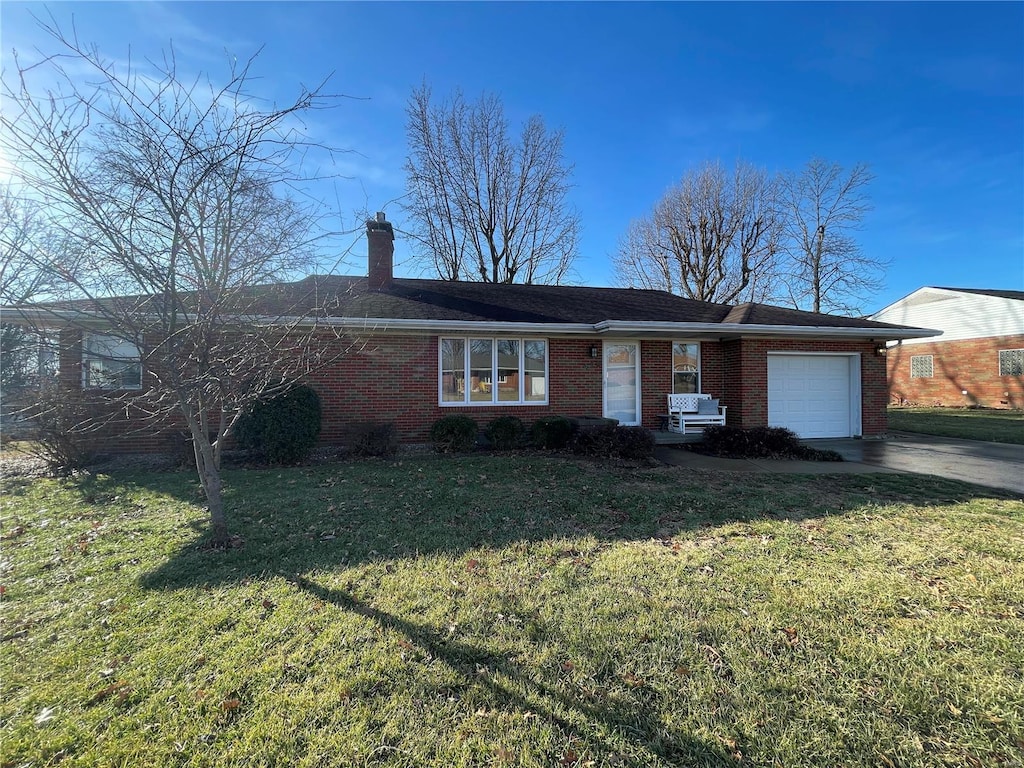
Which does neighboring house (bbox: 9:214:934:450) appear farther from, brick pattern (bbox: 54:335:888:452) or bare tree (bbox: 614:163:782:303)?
bare tree (bbox: 614:163:782:303)

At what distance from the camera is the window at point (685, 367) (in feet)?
37.8

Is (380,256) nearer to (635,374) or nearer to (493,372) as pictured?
(493,372)

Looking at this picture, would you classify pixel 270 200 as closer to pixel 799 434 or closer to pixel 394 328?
pixel 394 328

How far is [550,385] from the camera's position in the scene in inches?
425

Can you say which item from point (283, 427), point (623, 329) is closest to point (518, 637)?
point (283, 427)

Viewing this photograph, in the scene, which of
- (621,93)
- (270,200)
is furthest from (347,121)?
(621,93)

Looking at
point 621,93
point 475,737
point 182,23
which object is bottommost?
point 475,737

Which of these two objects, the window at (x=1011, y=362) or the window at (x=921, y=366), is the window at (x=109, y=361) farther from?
the window at (x=921, y=366)

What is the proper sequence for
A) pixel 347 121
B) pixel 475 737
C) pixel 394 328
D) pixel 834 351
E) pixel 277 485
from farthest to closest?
1. pixel 834 351
2. pixel 394 328
3. pixel 277 485
4. pixel 347 121
5. pixel 475 737

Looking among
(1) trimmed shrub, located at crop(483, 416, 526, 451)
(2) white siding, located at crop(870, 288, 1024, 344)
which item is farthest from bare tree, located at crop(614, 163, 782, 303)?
(1) trimmed shrub, located at crop(483, 416, 526, 451)

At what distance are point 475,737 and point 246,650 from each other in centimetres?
163

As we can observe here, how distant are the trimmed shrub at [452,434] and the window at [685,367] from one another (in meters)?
5.63

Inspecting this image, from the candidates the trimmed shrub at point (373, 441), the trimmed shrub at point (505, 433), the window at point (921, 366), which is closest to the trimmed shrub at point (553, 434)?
the trimmed shrub at point (505, 433)

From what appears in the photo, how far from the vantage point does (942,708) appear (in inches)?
90.0
